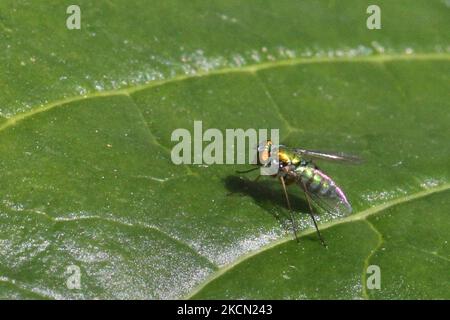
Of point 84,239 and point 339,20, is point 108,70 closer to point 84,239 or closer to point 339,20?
point 84,239

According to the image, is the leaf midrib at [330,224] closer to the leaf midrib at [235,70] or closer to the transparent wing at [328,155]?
the transparent wing at [328,155]

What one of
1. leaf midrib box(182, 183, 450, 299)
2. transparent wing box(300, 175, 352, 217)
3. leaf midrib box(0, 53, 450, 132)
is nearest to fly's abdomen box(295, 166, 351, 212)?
transparent wing box(300, 175, 352, 217)

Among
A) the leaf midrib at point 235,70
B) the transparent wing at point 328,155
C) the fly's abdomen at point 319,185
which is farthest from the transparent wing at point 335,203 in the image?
the leaf midrib at point 235,70

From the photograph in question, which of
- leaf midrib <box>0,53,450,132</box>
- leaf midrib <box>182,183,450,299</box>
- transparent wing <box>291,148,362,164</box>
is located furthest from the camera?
transparent wing <box>291,148,362,164</box>

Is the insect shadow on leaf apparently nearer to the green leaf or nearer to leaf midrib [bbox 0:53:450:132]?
the green leaf

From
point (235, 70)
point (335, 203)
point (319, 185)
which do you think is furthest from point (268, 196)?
point (235, 70)

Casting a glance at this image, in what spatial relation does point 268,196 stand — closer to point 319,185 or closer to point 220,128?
point 319,185
